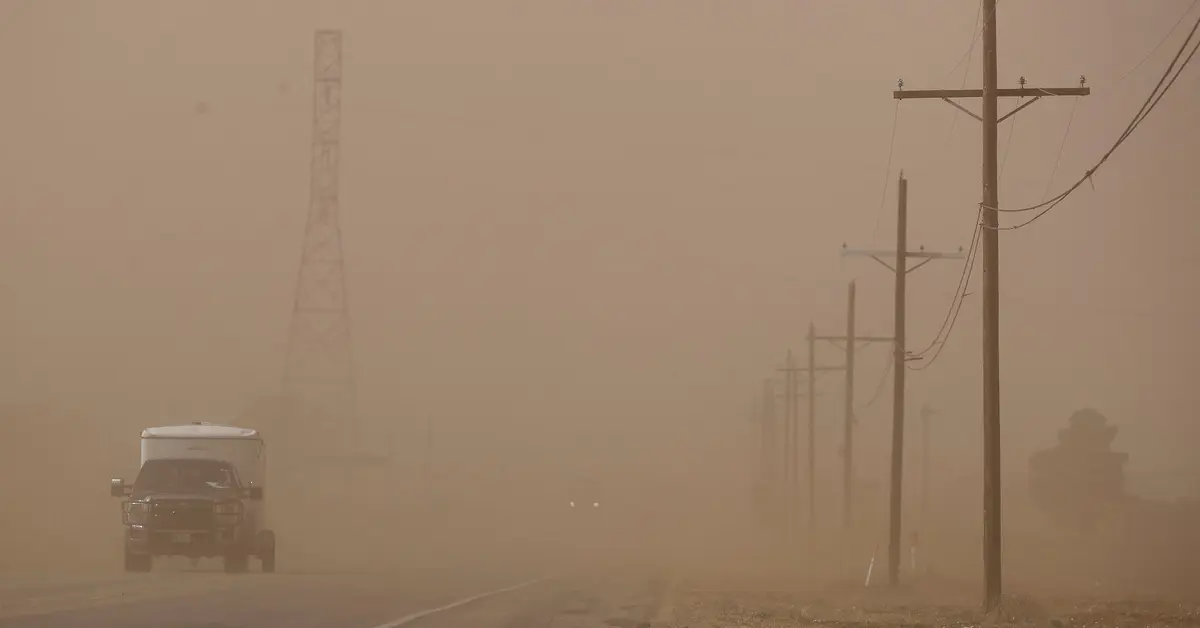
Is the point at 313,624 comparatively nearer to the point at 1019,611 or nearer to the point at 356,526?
the point at 1019,611

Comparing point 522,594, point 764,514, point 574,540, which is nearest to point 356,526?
point 764,514

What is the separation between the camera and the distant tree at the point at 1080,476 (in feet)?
503

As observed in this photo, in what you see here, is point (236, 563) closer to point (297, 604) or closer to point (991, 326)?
point (297, 604)

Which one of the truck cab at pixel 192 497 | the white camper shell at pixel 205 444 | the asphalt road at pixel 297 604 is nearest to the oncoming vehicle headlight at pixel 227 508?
the truck cab at pixel 192 497

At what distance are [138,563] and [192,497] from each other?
2136 millimetres

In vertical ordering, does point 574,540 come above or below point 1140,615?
below

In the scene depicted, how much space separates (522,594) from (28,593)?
11.3m

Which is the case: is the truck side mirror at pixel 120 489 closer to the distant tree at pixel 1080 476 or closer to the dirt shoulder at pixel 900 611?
the dirt shoulder at pixel 900 611

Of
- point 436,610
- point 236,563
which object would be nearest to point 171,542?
point 236,563

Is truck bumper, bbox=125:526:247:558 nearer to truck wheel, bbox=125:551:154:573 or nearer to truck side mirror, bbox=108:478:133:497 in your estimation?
truck wheel, bbox=125:551:154:573

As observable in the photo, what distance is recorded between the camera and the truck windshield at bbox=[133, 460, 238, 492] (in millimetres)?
43094

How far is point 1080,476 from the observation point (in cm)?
15450

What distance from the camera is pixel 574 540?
6299 inches

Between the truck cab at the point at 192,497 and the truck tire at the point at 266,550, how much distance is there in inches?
23.1
